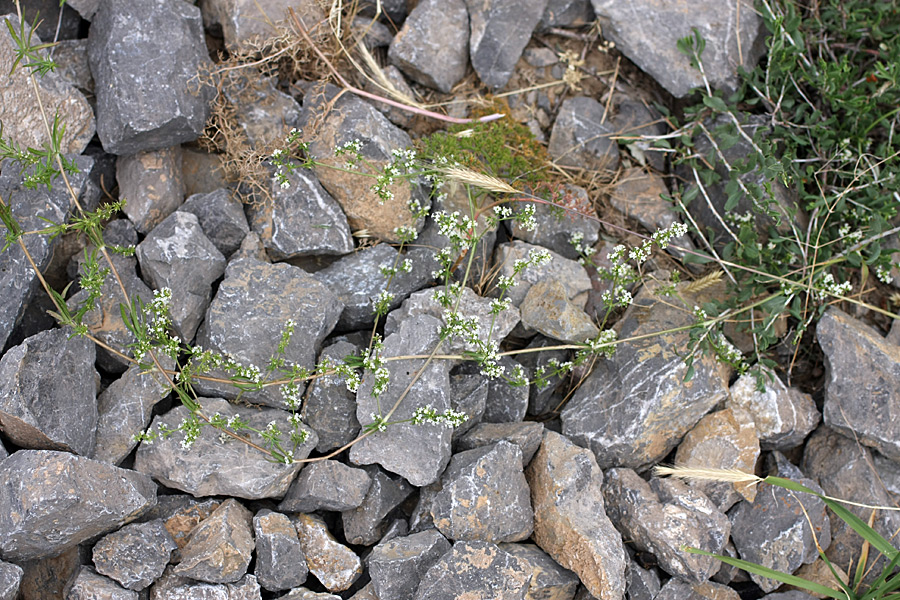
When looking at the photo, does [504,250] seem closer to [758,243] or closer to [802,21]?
[758,243]

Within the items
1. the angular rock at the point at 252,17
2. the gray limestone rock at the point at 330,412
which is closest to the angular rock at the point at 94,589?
the gray limestone rock at the point at 330,412

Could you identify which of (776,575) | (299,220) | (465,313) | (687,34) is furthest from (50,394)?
(687,34)

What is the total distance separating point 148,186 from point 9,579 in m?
2.31

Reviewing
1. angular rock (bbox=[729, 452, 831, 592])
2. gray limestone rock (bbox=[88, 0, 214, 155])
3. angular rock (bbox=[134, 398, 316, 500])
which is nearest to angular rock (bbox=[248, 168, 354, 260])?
gray limestone rock (bbox=[88, 0, 214, 155])

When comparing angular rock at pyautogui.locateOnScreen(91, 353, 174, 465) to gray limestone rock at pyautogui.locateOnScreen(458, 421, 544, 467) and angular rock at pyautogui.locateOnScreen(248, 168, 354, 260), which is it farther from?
gray limestone rock at pyautogui.locateOnScreen(458, 421, 544, 467)

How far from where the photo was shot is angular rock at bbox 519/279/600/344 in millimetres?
4285

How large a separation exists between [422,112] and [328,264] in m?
1.21

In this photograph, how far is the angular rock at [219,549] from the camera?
3.54 metres

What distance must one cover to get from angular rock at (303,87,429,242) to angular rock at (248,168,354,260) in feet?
0.37

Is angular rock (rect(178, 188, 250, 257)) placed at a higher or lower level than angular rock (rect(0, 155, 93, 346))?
lower

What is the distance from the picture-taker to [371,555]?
12.3 ft

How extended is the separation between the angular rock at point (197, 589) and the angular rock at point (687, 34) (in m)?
4.28

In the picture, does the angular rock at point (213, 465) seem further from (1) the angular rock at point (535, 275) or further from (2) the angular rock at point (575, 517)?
(1) the angular rock at point (535, 275)

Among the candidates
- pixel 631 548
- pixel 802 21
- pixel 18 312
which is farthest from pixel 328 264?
pixel 802 21
